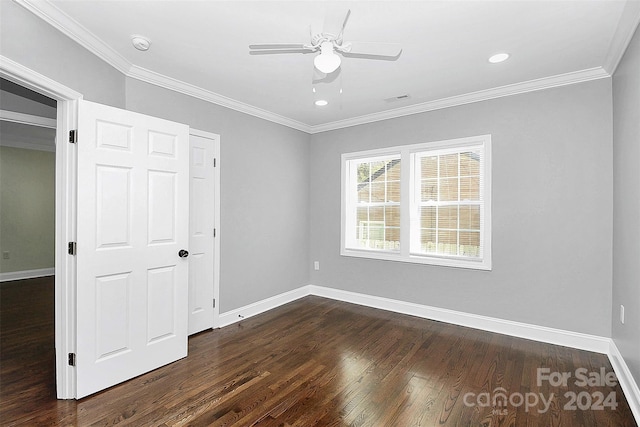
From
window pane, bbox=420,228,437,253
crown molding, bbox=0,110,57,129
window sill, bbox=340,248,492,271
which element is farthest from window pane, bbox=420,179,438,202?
crown molding, bbox=0,110,57,129

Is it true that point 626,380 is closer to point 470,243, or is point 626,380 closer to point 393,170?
point 470,243

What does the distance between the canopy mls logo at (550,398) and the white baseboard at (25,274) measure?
7.30 m

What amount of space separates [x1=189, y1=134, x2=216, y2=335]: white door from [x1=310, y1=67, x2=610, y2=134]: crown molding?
2.14m

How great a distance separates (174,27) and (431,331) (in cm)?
385

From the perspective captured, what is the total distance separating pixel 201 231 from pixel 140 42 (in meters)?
1.90

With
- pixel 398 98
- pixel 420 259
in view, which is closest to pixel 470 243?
pixel 420 259

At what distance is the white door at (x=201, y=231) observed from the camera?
338cm

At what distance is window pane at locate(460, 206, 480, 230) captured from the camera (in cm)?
367

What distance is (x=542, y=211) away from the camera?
3215 mm

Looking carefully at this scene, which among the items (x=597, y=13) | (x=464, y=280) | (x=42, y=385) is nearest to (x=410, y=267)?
(x=464, y=280)

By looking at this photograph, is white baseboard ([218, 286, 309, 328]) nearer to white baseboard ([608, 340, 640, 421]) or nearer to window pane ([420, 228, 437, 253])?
window pane ([420, 228, 437, 253])

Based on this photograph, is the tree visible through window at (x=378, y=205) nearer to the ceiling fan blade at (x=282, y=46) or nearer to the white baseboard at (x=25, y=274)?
the ceiling fan blade at (x=282, y=46)

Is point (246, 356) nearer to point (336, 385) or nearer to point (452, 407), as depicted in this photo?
point (336, 385)

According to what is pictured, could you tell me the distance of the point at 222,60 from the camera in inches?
109
